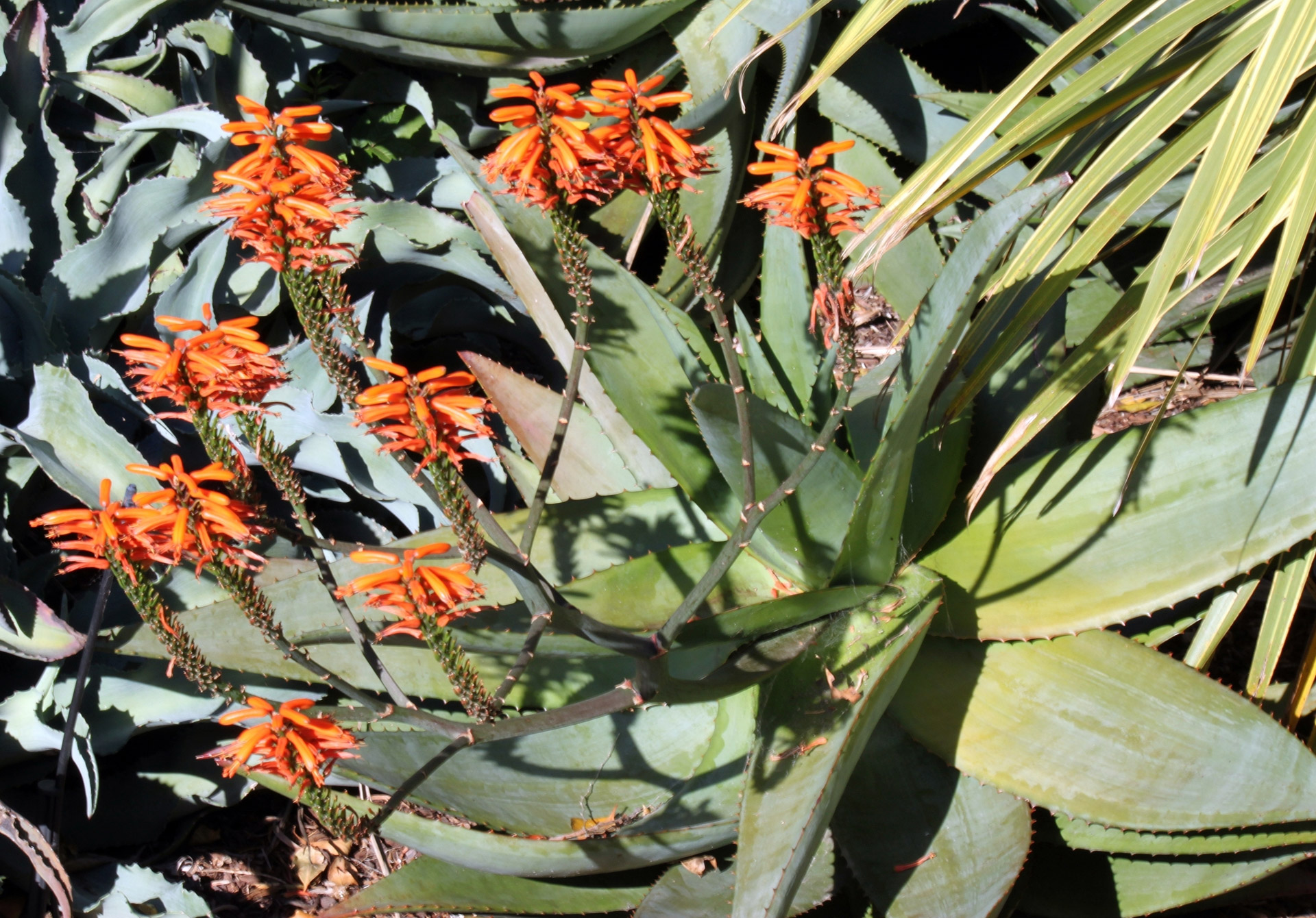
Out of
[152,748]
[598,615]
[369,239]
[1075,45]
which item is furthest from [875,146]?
[152,748]

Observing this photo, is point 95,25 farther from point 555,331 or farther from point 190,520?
point 190,520

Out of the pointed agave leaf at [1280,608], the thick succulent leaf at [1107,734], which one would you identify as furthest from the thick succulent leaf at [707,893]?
the pointed agave leaf at [1280,608]

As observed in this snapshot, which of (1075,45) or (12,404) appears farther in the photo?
(12,404)

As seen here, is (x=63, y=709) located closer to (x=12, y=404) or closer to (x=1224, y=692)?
(x=12, y=404)

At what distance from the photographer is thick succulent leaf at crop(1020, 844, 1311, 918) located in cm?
133

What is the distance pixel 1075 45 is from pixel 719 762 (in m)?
1.01

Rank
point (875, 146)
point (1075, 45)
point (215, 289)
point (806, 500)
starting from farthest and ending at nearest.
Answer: point (875, 146) → point (215, 289) → point (806, 500) → point (1075, 45)

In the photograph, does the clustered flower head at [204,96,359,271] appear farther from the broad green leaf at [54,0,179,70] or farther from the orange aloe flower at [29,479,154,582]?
the broad green leaf at [54,0,179,70]

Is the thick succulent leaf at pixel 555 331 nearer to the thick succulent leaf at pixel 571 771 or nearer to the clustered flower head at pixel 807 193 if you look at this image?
the thick succulent leaf at pixel 571 771

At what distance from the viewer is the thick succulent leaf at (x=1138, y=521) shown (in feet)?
4.09

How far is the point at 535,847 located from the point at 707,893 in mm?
235

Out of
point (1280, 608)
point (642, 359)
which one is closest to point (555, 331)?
point (642, 359)

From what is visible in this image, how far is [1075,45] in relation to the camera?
119 centimetres

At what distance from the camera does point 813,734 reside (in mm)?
1184
